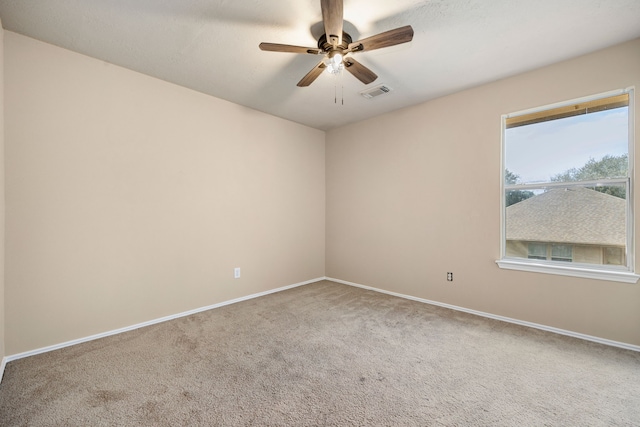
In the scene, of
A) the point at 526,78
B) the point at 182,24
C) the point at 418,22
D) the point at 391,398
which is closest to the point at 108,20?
the point at 182,24

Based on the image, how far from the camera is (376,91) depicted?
10.6 ft

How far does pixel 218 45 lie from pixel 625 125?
3.65 meters

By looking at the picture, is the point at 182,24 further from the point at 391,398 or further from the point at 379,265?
the point at 379,265

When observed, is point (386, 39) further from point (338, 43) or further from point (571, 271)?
point (571, 271)

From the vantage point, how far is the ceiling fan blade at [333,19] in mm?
1609

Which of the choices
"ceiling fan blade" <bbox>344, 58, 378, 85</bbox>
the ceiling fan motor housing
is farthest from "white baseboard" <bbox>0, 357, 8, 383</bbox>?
"ceiling fan blade" <bbox>344, 58, 378, 85</bbox>

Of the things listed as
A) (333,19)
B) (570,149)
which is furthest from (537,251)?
(333,19)

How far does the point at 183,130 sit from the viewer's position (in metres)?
3.17

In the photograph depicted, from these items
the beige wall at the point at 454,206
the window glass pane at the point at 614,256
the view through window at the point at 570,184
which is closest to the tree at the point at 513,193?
the view through window at the point at 570,184

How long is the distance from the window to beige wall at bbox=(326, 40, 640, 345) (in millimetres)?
118

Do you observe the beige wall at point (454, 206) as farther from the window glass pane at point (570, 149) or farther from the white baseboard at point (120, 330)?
the white baseboard at point (120, 330)

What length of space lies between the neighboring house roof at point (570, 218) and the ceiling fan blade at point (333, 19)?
2.57 metres

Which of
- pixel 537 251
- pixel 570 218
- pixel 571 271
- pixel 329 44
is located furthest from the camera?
pixel 537 251

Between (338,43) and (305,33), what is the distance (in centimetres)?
43
